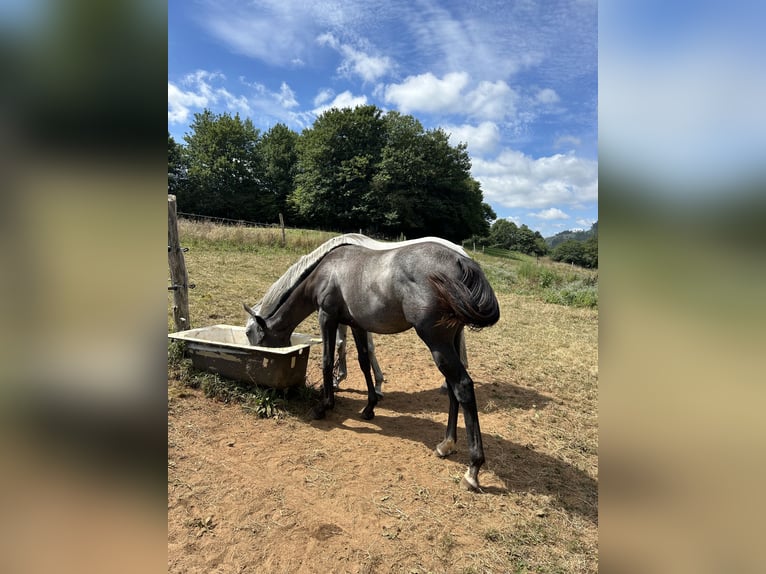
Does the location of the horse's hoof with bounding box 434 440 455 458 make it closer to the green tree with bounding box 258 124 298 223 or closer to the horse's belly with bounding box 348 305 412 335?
the horse's belly with bounding box 348 305 412 335

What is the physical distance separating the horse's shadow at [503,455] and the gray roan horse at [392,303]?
23 cm

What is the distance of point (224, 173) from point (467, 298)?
40.1 metres

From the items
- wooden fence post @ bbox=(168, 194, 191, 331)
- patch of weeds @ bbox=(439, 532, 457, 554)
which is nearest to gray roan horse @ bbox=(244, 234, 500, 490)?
patch of weeds @ bbox=(439, 532, 457, 554)

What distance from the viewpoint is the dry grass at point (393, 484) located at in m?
2.56

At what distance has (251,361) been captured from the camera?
14.4 feet

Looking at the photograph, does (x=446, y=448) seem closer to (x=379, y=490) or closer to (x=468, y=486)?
(x=468, y=486)

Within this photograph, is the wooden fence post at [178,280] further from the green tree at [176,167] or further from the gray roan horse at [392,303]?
the green tree at [176,167]

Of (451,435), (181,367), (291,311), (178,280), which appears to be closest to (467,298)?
(451,435)
